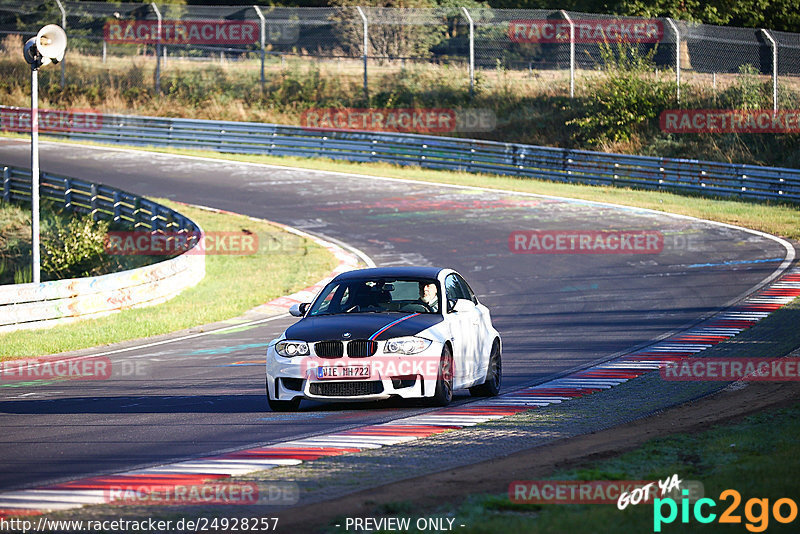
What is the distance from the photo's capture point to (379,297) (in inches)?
460

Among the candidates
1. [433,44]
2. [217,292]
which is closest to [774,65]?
[433,44]

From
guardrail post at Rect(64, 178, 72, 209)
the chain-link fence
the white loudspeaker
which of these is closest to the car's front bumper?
the white loudspeaker

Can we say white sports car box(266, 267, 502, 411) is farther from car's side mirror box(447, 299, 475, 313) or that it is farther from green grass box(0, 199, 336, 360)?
green grass box(0, 199, 336, 360)

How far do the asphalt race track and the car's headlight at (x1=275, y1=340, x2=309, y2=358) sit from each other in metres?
0.64

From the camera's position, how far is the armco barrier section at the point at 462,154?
33906 millimetres

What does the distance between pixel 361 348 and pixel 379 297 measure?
1309 mm

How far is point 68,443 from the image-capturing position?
367 inches

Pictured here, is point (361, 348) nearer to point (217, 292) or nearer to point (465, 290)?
point (465, 290)

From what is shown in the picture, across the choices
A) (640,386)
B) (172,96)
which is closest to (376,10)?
(172,96)

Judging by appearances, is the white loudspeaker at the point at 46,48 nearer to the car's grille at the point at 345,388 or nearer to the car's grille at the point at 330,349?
the car's grille at the point at 330,349

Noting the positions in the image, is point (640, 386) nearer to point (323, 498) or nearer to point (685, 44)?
point (323, 498)

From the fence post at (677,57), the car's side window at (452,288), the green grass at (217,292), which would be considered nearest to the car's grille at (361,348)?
the car's side window at (452,288)

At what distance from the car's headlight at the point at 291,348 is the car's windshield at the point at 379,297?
2.98 ft

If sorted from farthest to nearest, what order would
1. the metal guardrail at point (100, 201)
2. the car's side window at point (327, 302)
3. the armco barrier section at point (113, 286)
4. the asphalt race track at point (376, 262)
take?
1. the metal guardrail at point (100, 201)
2. the armco barrier section at point (113, 286)
3. the car's side window at point (327, 302)
4. the asphalt race track at point (376, 262)
